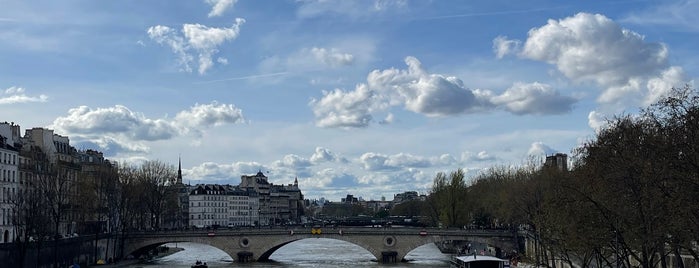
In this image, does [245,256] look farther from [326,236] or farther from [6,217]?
[6,217]

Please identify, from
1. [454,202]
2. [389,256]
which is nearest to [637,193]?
[389,256]

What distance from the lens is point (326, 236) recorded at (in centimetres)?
9331

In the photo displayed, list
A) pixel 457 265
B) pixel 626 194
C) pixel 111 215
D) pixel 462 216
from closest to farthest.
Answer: pixel 626 194, pixel 457 265, pixel 111 215, pixel 462 216

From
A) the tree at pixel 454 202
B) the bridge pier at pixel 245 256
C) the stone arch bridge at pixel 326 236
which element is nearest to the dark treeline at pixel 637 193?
the stone arch bridge at pixel 326 236

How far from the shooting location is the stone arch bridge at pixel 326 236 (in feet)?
294

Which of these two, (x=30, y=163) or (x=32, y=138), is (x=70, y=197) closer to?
(x=30, y=163)

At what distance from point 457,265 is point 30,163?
160 feet

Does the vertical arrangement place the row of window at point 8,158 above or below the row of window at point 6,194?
above

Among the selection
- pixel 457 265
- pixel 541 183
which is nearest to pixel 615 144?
pixel 457 265

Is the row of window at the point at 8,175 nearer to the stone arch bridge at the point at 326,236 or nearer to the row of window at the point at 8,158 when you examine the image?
the row of window at the point at 8,158

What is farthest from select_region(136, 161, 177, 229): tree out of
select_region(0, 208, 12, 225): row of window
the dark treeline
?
the dark treeline

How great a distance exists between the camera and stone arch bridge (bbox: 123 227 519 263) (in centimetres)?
8956

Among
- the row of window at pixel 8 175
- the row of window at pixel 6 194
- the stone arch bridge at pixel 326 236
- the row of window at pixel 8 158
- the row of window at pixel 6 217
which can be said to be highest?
the row of window at pixel 8 158

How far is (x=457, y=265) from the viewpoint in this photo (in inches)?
2272
